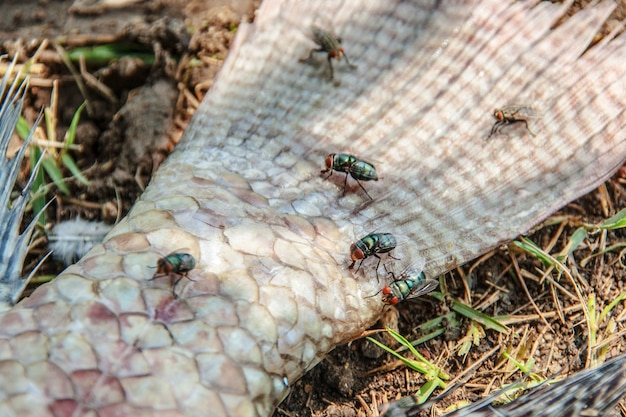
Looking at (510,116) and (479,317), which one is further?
(479,317)

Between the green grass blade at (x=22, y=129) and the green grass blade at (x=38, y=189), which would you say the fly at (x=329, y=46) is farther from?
the green grass blade at (x=22, y=129)

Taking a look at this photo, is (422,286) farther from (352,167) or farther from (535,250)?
(535,250)

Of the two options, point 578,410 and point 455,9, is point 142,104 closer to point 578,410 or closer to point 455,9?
point 455,9

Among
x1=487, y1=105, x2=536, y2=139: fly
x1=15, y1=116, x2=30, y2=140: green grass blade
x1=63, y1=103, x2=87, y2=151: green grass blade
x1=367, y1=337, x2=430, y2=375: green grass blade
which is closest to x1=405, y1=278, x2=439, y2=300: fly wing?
x1=367, y1=337, x2=430, y2=375: green grass blade

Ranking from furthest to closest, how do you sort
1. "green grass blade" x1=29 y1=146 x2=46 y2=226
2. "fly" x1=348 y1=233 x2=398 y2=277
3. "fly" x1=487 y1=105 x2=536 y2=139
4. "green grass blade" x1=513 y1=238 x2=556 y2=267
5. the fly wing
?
"green grass blade" x1=29 y1=146 x2=46 y2=226, "green grass blade" x1=513 y1=238 x2=556 y2=267, "fly" x1=487 y1=105 x2=536 y2=139, the fly wing, "fly" x1=348 y1=233 x2=398 y2=277

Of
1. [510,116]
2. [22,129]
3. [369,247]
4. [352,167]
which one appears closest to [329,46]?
[352,167]

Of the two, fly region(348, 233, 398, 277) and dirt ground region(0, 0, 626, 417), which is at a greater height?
fly region(348, 233, 398, 277)

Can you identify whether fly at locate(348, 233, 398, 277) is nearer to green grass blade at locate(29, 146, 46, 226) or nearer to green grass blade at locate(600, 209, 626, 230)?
green grass blade at locate(600, 209, 626, 230)
